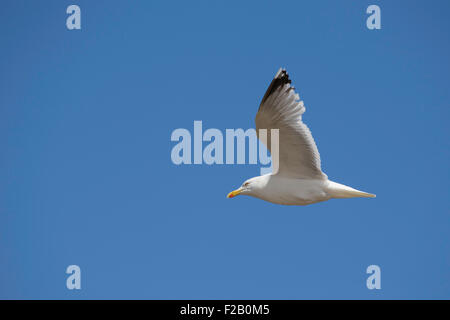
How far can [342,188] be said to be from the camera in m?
6.83

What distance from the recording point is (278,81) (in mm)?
6672

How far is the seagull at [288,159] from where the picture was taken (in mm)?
6668

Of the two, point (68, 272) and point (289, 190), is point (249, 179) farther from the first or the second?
point (68, 272)

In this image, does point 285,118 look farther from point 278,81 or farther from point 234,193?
point 234,193

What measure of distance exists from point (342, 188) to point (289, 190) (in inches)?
25.4

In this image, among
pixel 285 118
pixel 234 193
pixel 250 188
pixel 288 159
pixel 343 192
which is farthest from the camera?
pixel 234 193

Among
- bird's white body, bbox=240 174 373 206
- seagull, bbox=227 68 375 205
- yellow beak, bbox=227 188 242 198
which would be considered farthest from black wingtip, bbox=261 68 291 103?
yellow beak, bbox=227 188 242 198

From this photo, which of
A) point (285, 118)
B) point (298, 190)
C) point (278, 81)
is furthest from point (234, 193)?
point (278, 81)

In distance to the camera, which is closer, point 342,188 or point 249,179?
point 342,188

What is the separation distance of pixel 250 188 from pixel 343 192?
3.91ft

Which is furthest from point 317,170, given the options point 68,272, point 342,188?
point 68,272

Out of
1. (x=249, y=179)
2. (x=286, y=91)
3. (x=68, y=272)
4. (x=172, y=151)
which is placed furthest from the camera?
(x=68, y=272)

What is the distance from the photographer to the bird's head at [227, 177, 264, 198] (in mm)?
7203

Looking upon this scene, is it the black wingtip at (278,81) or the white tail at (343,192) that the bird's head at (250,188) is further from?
Result: the black wingtip at (278,81)
